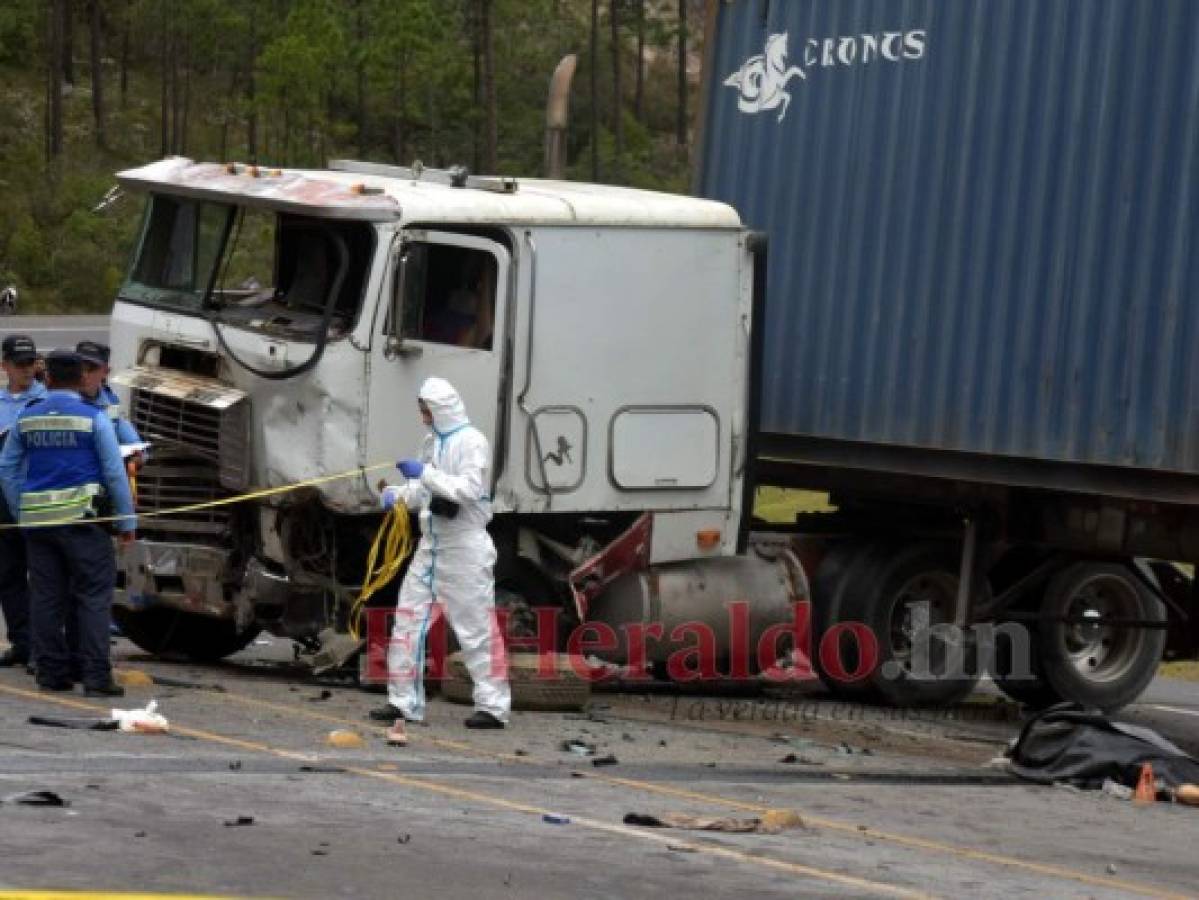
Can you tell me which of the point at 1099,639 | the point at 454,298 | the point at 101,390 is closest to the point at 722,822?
the point at 454,298

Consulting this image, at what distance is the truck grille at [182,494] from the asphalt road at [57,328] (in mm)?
25278

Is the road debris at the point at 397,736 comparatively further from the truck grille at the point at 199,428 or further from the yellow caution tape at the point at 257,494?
the truck grille at the point at 199,428

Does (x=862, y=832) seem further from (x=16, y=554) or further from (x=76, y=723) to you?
(x=16, y=554)

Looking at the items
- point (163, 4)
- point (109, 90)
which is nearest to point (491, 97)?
point (163, 4)

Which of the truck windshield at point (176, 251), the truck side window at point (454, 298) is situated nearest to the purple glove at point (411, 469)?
the truck side window at point (454, 298)

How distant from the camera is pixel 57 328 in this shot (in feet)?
141

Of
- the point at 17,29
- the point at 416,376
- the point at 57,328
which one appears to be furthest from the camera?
the point at 17,29

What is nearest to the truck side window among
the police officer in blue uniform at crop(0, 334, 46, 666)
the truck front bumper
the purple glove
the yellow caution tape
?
the yellow caution tape

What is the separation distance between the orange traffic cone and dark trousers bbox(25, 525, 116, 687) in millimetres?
4949

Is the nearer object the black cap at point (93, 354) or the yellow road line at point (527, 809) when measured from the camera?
the yellow road line at point (527, 809)

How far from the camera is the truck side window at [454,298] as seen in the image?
1341 cm

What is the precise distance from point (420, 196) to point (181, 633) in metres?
3.24

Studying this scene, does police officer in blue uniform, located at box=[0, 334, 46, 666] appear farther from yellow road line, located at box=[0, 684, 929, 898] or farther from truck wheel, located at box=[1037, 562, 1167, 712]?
truck wheel, located at box=[1037, 562, 1167, 712]

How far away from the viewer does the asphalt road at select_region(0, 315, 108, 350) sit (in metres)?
40.1
